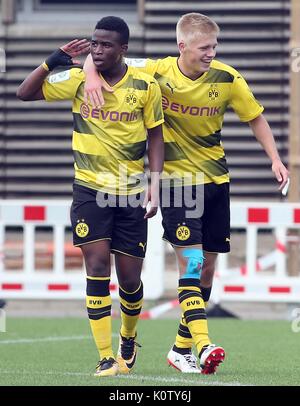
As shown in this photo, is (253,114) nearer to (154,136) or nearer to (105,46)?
(154,136)

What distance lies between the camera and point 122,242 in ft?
26.8

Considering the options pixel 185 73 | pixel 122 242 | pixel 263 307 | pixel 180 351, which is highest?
pixel 185 73

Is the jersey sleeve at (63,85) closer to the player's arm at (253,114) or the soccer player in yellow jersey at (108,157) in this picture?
the soccer player in yellow jersey at (108,157)

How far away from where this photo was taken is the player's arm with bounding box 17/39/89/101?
320 inches

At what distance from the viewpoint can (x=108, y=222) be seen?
8.06m

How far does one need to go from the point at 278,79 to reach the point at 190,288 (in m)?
9.31

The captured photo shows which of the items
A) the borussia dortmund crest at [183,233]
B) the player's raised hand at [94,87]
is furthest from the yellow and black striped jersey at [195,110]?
the player's raised hand at [94,87]

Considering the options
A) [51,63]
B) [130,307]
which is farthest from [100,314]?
[51,63]

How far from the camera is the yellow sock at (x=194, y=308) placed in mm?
8172

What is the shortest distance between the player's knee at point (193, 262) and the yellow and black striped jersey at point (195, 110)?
1.38ft

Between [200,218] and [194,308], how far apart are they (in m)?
0.58
